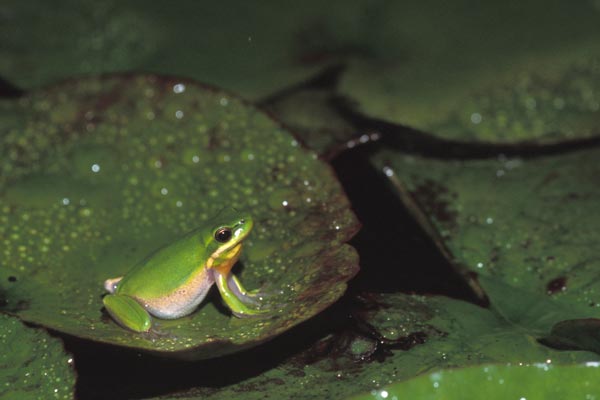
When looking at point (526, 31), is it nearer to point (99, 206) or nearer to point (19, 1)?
point (99, 206)

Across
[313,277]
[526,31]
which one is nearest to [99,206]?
[313,277]

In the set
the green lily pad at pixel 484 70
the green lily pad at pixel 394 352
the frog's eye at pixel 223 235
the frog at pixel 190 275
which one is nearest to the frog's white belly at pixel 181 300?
the frog at pixel 190 275

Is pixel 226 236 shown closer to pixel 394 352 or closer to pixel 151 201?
pixel 151 201

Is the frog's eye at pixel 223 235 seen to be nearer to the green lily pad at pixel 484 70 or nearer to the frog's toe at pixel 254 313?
the frog's toe at pixel 254 313

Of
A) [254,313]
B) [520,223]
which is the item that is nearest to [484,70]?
[520,223]

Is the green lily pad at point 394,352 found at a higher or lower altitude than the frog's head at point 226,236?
lower

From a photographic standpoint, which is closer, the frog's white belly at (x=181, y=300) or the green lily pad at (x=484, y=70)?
the frog's white belly at (x=181, y=300)

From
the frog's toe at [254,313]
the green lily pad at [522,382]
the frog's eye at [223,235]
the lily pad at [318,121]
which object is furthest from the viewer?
the lily pad at [318,121]
